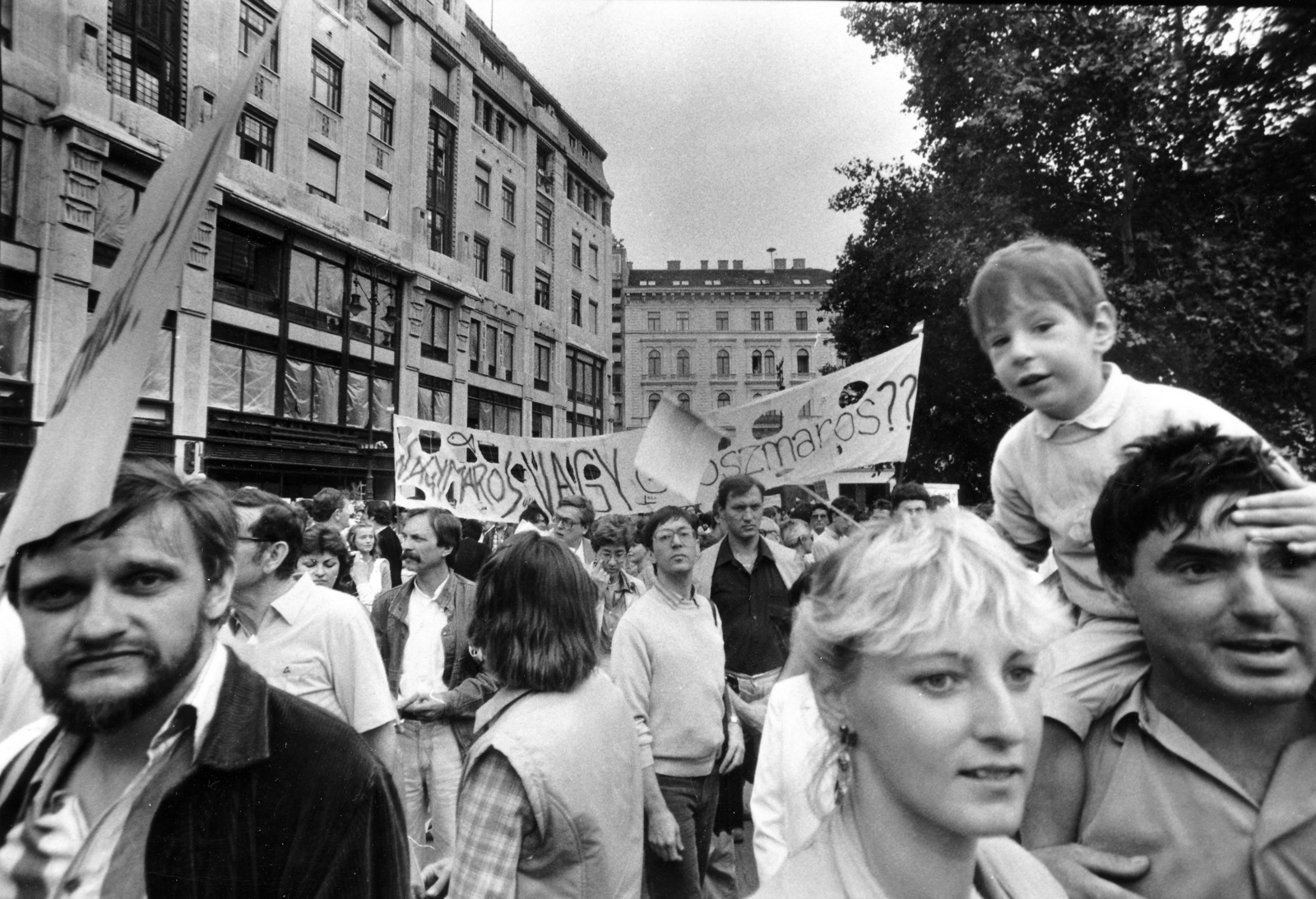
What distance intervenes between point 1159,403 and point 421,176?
5.59 ft

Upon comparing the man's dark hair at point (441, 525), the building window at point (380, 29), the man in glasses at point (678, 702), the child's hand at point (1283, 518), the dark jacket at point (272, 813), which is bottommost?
the man in glasses at point (678, 702)

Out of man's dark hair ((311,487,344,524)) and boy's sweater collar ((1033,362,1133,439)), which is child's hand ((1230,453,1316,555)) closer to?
boy's sweater collar ((1033,362,1133,439))

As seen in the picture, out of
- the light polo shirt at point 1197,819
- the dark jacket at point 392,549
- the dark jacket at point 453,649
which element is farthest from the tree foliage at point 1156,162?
the dark jacket at point 392,549

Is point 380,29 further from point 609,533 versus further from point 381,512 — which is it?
point 381,512

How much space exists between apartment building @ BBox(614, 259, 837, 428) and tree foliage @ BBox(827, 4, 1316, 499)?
47cm

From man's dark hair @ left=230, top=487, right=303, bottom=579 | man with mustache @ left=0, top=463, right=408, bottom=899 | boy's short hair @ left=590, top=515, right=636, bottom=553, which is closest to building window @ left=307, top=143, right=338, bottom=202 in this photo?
man with mustache @ left=0, top=463, right=408, bottom=899

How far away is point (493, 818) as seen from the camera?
7.53ft

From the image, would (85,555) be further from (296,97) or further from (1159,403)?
(1159,403)

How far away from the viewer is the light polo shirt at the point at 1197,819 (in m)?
1.33

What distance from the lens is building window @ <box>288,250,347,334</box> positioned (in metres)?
1.97

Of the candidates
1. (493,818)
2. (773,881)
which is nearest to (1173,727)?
(773,881)

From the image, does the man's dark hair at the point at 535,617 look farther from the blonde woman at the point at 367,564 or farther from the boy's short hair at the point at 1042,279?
the blonde woman at the point at 367,564

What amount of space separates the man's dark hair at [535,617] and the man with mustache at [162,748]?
40.4 inches

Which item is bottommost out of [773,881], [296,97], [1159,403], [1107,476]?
[773,881]
